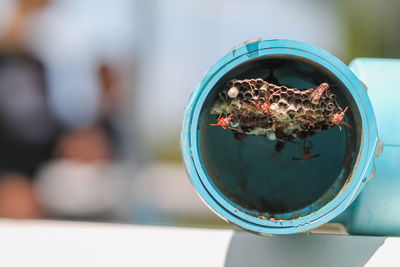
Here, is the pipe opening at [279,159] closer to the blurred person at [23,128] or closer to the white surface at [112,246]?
the white surface at [112,246]

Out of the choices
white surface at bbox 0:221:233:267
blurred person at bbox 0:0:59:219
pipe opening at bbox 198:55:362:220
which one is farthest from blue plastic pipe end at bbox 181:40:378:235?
blurred person at bbox 0:0:59:219

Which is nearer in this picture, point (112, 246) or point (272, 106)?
point (272, 106)

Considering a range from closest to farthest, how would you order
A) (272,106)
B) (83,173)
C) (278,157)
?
(272,106), (278,157), (83,173)

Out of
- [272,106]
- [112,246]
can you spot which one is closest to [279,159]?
[272,106]

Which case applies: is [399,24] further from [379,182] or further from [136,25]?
[379,182]

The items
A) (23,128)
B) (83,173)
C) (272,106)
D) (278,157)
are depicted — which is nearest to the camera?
(272,106)


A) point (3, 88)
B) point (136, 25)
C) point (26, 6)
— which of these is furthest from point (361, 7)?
point (3, 88)

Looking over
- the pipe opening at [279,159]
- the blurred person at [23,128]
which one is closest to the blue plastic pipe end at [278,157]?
the pipe opening at [279,159]

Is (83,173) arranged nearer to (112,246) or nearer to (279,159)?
(112,246)

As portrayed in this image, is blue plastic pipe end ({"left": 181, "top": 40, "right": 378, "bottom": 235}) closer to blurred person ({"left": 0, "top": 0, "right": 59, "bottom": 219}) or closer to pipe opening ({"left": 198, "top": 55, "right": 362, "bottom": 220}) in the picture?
pipe opening ({"left": 198, "top": 55, "right": 362, "bottom": 220})
